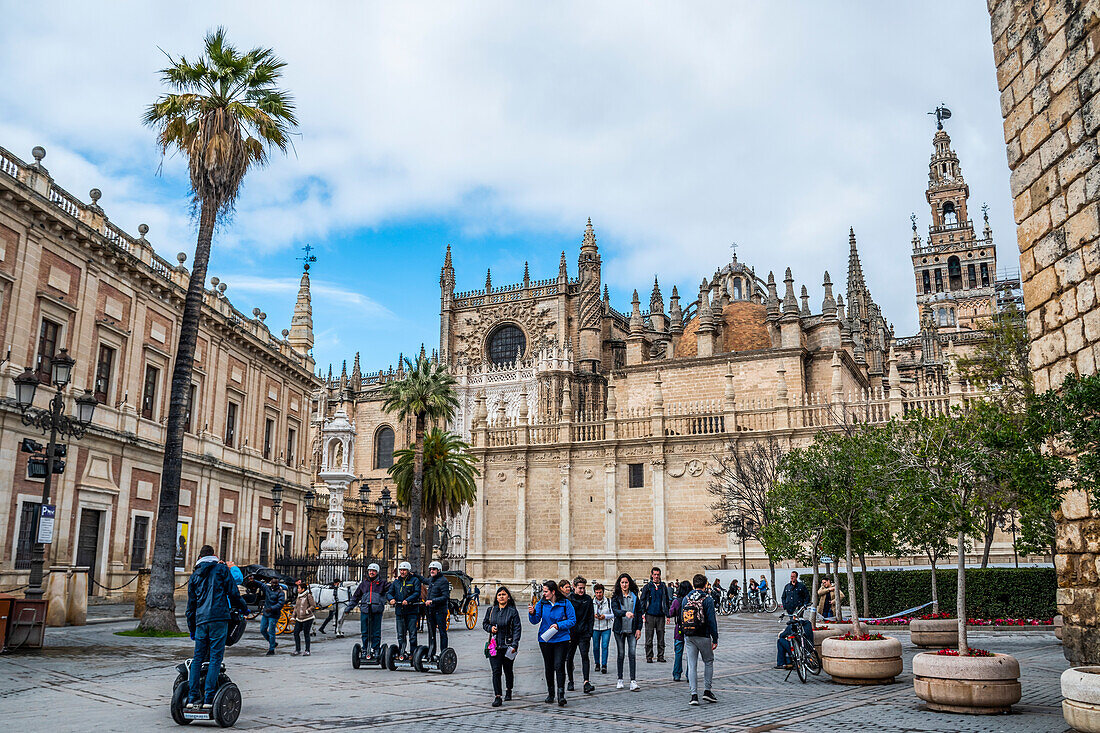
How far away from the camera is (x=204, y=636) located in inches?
297

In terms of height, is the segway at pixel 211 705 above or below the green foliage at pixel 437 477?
below

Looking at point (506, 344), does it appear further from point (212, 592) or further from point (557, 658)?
point (212, 592)

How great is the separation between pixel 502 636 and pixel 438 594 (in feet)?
10.3

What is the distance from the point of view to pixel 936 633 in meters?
14.9

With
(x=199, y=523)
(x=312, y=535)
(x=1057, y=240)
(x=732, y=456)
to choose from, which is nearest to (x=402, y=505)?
(x=312, y=535)

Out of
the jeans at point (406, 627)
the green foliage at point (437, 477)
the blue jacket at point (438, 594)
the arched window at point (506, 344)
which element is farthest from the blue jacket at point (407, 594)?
the arched window at point (506, 344)

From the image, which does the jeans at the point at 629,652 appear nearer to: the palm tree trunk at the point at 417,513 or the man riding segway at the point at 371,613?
the man riding segway at the point at 371,613

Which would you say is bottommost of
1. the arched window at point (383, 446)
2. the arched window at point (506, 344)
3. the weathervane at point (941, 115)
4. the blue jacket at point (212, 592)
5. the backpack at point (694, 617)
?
the backpack at point (694, 617)

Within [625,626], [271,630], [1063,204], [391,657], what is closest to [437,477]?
[271,630]

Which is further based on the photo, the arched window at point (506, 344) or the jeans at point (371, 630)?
the arched window at point (506, 344)

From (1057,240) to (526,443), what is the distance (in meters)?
32.8

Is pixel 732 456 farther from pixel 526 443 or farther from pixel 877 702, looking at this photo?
pixel 877 702

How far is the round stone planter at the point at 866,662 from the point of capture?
11117mm

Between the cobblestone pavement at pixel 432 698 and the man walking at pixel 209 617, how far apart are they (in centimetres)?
43
